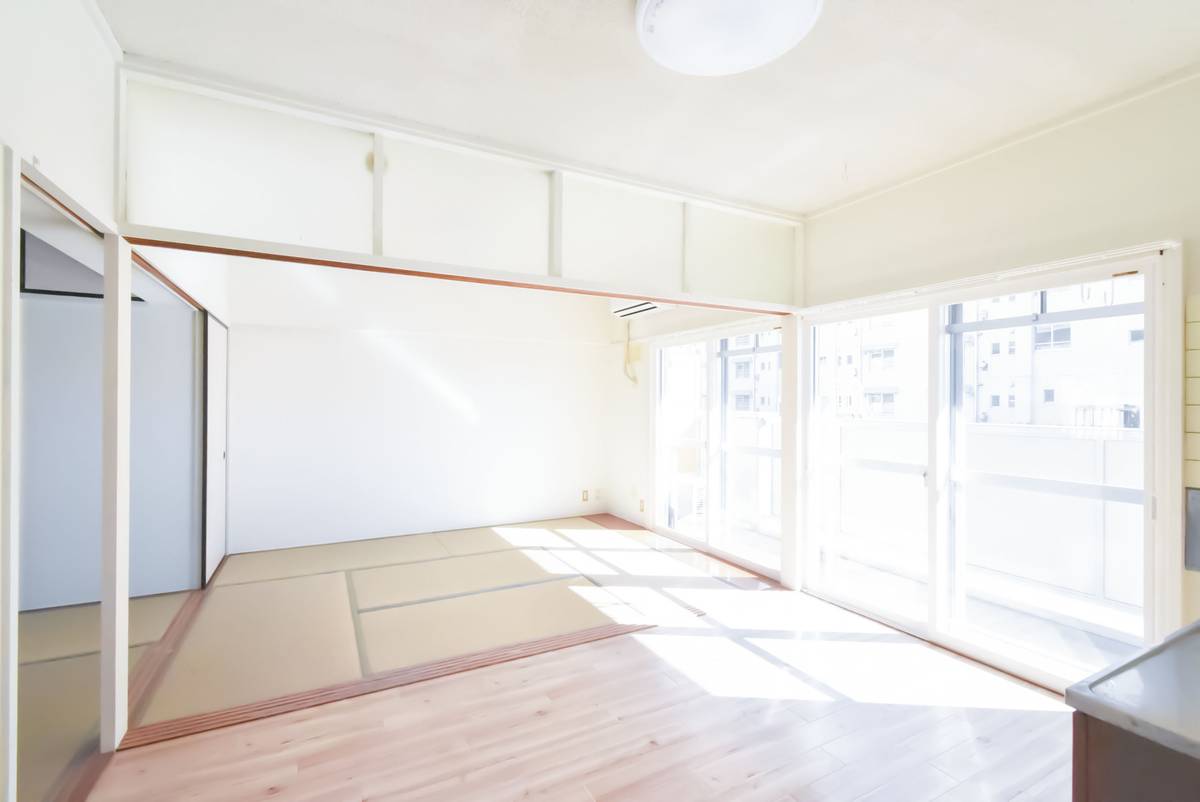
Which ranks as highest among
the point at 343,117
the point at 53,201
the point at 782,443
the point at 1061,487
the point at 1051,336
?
the point at 343,117

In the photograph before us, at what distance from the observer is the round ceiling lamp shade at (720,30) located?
1491 mm

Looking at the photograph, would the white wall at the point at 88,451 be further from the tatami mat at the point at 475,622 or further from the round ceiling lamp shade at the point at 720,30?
the round ceiling lamp shade at the point at 720,30

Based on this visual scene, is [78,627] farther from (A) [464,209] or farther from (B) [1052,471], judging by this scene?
(B) [1052,471]

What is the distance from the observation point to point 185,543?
Result: 12.3 ft

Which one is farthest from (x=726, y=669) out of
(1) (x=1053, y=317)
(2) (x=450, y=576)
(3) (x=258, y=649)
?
(3) (x=258, y=649)

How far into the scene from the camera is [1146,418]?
2232mm

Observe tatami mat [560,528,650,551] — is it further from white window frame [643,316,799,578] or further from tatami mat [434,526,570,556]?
white window frame [643,316,799,578]

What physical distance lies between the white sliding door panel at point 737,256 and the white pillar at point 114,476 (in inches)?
104

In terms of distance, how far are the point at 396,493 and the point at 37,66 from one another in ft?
14.2

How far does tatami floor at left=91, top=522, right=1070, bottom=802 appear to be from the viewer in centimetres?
191

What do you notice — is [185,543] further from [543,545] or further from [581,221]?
[581,221]

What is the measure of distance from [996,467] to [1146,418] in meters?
0.73

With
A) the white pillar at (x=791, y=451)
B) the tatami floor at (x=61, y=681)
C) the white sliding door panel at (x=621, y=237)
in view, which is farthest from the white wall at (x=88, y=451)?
the white pillar at (x=791, y=451)

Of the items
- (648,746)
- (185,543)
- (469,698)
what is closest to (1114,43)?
(648,746)
